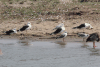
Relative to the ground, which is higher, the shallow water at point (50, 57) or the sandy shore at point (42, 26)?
the sandy shore at point (42, 26)

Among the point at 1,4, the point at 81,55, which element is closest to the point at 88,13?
the point at 1,4

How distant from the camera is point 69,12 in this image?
2058cm

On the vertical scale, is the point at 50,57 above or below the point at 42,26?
below

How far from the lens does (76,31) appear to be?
17344 millimetres

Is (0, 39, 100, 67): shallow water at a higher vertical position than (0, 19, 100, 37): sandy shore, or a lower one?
lower

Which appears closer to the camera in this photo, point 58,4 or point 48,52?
point 48,52

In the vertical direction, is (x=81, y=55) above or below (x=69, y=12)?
below

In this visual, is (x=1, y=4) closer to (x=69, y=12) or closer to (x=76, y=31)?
(x=69, y=12)

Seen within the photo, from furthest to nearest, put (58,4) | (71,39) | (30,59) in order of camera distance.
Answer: (58,4) < (71,39) < (30,59)

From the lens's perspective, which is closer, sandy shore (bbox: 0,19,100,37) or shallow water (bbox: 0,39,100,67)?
shallow water (bbox: 0,39,100,67)

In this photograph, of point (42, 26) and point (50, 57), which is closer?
point (50, 57)

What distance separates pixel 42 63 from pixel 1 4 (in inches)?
569

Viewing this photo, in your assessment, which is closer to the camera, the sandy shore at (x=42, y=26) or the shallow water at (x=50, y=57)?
the shallow water at (x=50, y=57)

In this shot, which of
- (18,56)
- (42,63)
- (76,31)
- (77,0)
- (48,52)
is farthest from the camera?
(77,0)
